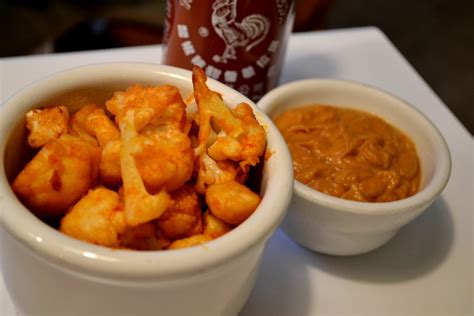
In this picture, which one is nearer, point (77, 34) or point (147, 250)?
point (147, 250)

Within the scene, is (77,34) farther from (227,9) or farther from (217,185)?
(217,185)

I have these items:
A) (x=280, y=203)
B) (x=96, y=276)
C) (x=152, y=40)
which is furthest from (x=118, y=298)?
(x=152, y=40)

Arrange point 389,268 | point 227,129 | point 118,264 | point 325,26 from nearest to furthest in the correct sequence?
point 118,264 → point 227,129 → point 389,268 → point 325,26

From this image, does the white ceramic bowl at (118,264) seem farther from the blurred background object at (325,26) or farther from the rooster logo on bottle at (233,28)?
the blurred background object at (325,26)

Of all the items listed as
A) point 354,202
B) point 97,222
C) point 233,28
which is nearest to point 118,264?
point 97,222

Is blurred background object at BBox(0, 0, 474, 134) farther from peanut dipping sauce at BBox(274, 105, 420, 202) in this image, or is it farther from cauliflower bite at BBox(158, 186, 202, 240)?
cauliflower bite at BBox(158, 186, 202, 240)

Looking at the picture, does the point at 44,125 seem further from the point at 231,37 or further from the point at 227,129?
the point at 231,37

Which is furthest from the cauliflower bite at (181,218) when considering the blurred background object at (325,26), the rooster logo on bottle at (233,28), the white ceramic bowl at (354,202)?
the blurred background object at (325,26)
